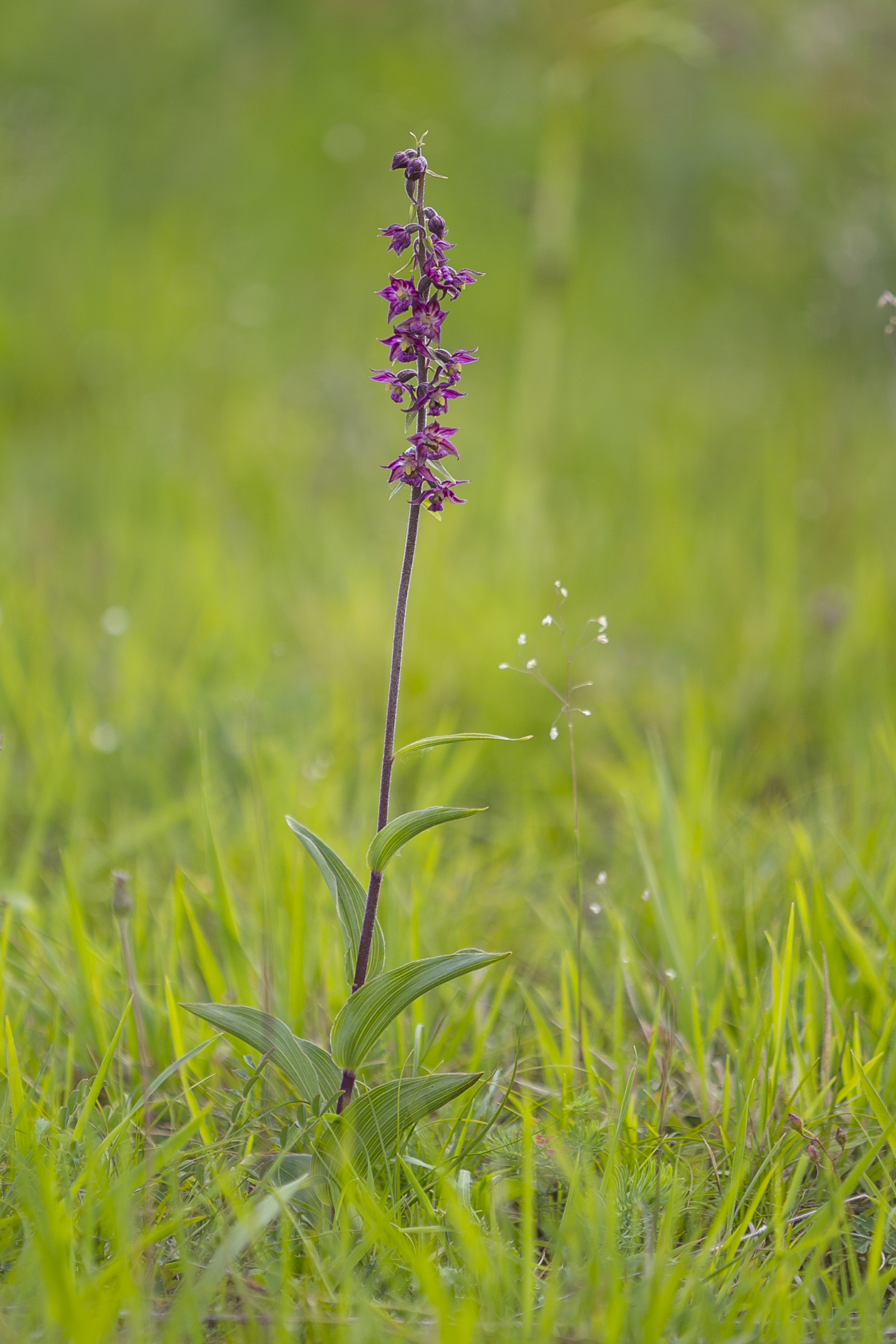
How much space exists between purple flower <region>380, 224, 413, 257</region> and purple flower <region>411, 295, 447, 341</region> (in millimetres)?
59

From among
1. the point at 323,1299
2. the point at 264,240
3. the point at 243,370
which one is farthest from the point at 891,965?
the point at 264,240

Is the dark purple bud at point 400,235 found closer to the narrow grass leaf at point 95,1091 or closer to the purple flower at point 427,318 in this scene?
the purple flower at point 427,318

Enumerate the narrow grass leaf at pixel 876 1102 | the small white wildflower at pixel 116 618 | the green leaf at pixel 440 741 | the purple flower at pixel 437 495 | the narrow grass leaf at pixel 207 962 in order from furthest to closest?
the small white wildflower at pixel 116 618 < the narrow grass leaf at pixel 207 962 < the narrow grass leaf at pixel 876 1102 < the purple flower at pixel 437 495 < the green leaf at pixel 440 741

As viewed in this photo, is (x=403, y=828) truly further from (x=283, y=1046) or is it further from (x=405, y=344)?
(x=405, y=344)

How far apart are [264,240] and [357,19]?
2.05 metres

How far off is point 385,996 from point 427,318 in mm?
786

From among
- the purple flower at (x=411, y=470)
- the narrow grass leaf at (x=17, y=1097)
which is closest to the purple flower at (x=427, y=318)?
the purple flower at (x=411, y=470)

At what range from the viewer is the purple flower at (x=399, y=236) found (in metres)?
1.07

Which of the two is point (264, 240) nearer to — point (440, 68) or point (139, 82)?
point (139, 82)

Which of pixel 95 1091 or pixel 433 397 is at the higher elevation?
pixel 433 397

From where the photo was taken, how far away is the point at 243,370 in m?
4.66

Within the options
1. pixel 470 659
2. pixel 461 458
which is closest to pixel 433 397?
pixel 470 659

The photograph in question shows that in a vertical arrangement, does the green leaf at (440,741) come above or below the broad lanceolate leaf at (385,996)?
above

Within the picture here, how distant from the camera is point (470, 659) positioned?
2822mm
